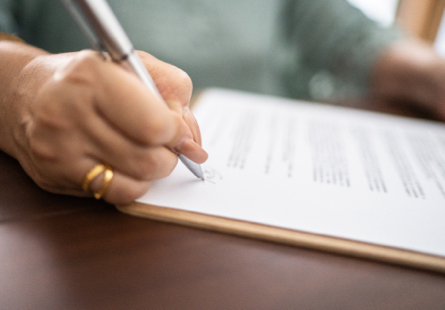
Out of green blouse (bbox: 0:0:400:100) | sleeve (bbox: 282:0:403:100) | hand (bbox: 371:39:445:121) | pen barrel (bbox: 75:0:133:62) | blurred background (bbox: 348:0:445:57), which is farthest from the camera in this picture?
blurred background (bbox: 348:0:445:57)

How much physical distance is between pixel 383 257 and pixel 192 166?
0.49 feet

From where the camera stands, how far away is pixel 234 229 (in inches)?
7.8

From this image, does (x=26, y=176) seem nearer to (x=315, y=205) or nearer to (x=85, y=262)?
(x=85, y=262)

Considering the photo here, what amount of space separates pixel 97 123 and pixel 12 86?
11 centimetres

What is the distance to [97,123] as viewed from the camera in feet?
0.55

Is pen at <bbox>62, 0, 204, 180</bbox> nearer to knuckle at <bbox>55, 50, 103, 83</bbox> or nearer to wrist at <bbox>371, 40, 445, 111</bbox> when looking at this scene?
knuckle at <bbox>55, 50, 103, 83</bbox>

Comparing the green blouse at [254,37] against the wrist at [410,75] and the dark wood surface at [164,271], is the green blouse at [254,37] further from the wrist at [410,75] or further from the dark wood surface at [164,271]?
the dark wood surface at [164,271]

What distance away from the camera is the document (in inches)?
8.2

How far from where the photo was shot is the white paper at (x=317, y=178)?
208mm

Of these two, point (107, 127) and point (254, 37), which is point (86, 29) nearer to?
point (107, 127)

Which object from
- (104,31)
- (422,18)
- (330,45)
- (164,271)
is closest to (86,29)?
(104,31)

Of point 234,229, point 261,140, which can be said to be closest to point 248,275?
point 234,229

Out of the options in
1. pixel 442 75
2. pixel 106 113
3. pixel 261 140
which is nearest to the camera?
pixel 106 113

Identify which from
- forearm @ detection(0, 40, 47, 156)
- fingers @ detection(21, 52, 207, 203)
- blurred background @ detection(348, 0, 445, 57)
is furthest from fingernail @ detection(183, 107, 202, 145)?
blurred background @ detection(348, 0, 445, 57)
